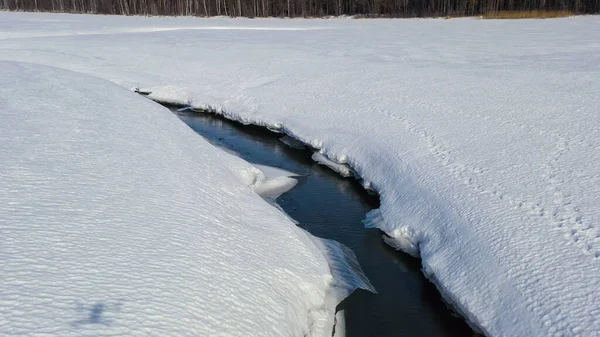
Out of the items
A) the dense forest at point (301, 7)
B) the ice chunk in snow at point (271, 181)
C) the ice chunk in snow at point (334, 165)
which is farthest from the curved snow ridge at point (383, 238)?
the dense forest at point (301, 7)

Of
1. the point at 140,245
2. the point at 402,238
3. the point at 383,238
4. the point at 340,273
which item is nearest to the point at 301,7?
the point at 383,238

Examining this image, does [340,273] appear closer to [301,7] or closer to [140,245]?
[140,245]

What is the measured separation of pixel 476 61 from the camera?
1345 centimetres

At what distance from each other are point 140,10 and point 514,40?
3805 cm

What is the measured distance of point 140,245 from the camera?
3.87 meters

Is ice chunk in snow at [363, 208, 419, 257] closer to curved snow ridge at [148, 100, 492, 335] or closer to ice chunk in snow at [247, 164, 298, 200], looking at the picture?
curved snow ridge at [148, 100, 492, 335]

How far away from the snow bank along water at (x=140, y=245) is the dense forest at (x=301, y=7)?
32821 millimetres

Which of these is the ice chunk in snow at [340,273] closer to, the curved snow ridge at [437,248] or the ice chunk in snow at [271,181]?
the curved snow ridge at [437,248]

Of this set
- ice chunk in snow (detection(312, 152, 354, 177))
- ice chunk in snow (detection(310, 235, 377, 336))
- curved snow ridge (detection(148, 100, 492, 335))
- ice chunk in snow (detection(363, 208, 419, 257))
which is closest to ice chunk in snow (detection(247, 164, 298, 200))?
ice chunk in snow (detection(312, 152, 354, 177))

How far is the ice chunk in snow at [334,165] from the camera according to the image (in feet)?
25.8

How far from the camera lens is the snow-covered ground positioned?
4.34 metres

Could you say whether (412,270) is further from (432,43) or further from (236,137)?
(432,43)

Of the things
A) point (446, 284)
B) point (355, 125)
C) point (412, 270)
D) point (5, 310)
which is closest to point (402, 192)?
point (412, 270)

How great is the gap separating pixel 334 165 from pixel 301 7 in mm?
38040
